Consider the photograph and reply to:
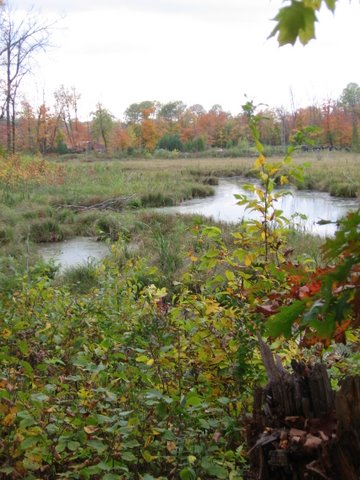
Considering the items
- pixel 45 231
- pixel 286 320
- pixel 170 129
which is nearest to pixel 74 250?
pixel 45 231

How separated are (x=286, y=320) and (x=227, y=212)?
44.9ft

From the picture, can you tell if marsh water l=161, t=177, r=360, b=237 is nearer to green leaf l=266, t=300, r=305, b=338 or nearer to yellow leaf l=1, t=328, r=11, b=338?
yellow leaf l=1, t=328, r=11, b=338

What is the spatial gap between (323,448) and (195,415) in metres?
0.85

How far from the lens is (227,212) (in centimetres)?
1493

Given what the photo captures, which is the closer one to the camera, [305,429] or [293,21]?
[293,21]

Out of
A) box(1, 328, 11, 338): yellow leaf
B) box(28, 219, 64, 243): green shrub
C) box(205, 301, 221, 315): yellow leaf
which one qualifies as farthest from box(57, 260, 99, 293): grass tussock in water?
box(205, 301, 221, 315): yellow leaf

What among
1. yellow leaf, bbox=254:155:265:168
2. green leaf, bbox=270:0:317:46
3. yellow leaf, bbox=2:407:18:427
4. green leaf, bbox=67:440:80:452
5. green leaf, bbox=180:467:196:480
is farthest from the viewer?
yellow leaf, bbox=254:155:265:168

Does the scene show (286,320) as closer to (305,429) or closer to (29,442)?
(305,429)

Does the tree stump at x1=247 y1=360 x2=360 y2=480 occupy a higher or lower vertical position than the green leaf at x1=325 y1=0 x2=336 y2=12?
lower

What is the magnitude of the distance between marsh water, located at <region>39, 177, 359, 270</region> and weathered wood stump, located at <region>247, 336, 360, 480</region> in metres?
6.69

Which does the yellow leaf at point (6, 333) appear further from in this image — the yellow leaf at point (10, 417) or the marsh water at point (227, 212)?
the marsh water at point (227, 212)

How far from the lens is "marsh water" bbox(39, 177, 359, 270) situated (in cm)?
980

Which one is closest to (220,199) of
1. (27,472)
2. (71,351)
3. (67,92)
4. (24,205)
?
(24,205)

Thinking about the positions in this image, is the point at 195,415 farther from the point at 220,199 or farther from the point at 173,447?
the point at 220,199
